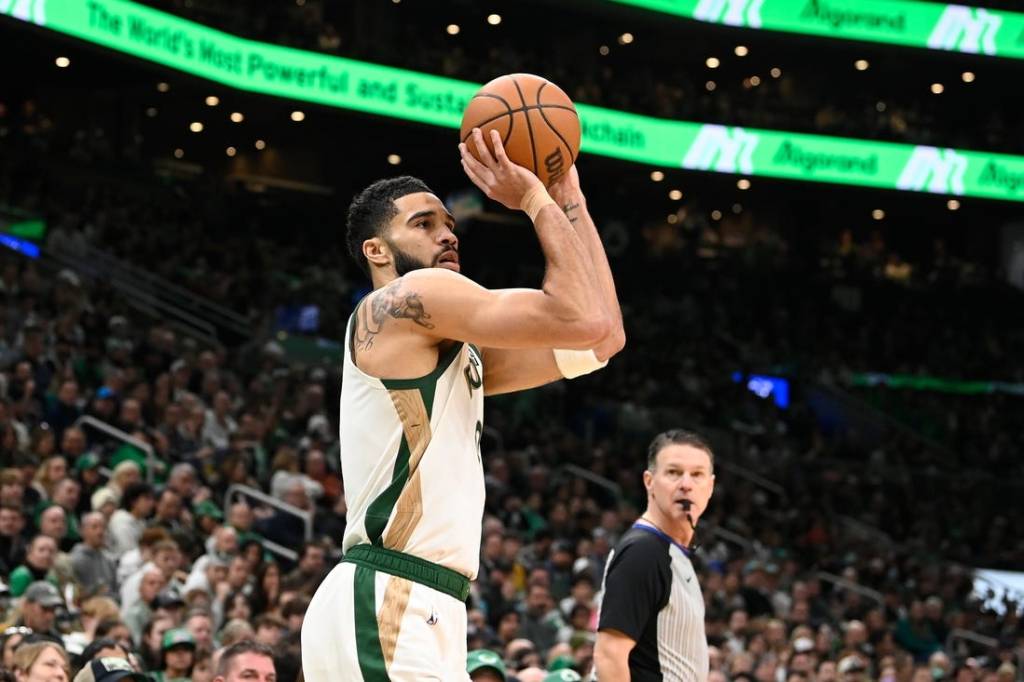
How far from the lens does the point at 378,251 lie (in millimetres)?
4082

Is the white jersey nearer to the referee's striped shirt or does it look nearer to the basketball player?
the basketball player

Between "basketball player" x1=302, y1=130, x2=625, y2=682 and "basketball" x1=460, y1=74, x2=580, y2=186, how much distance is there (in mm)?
120

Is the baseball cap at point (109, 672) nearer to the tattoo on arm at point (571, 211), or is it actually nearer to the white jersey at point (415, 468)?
the white jersey at point (415, 468)

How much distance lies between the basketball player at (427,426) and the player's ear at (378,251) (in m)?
0.09

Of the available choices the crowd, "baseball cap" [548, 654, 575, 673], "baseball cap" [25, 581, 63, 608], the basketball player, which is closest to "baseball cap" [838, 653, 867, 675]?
the crowd

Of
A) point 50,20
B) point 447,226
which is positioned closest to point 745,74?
point 50,20

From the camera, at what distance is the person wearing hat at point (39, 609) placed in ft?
26.6

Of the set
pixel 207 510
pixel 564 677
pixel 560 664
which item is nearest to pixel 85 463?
pixel 207 510

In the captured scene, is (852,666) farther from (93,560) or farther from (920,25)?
(920,25)

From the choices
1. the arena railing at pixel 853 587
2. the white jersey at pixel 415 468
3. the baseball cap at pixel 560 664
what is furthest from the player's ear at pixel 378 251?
the arena railing at pixel 853 587

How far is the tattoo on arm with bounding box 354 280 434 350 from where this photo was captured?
379 centimetres

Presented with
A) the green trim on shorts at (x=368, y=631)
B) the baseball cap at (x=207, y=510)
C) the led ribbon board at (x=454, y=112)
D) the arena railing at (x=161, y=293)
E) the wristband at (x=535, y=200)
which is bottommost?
the green trim on shorts at (x=368, y=631)

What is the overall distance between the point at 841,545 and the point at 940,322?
31.9 feet

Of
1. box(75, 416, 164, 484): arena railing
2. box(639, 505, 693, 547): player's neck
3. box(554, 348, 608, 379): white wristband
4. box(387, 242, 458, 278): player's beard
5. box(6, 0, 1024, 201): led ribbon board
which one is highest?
box(6, 0, 1024, 201): led ribbon board
